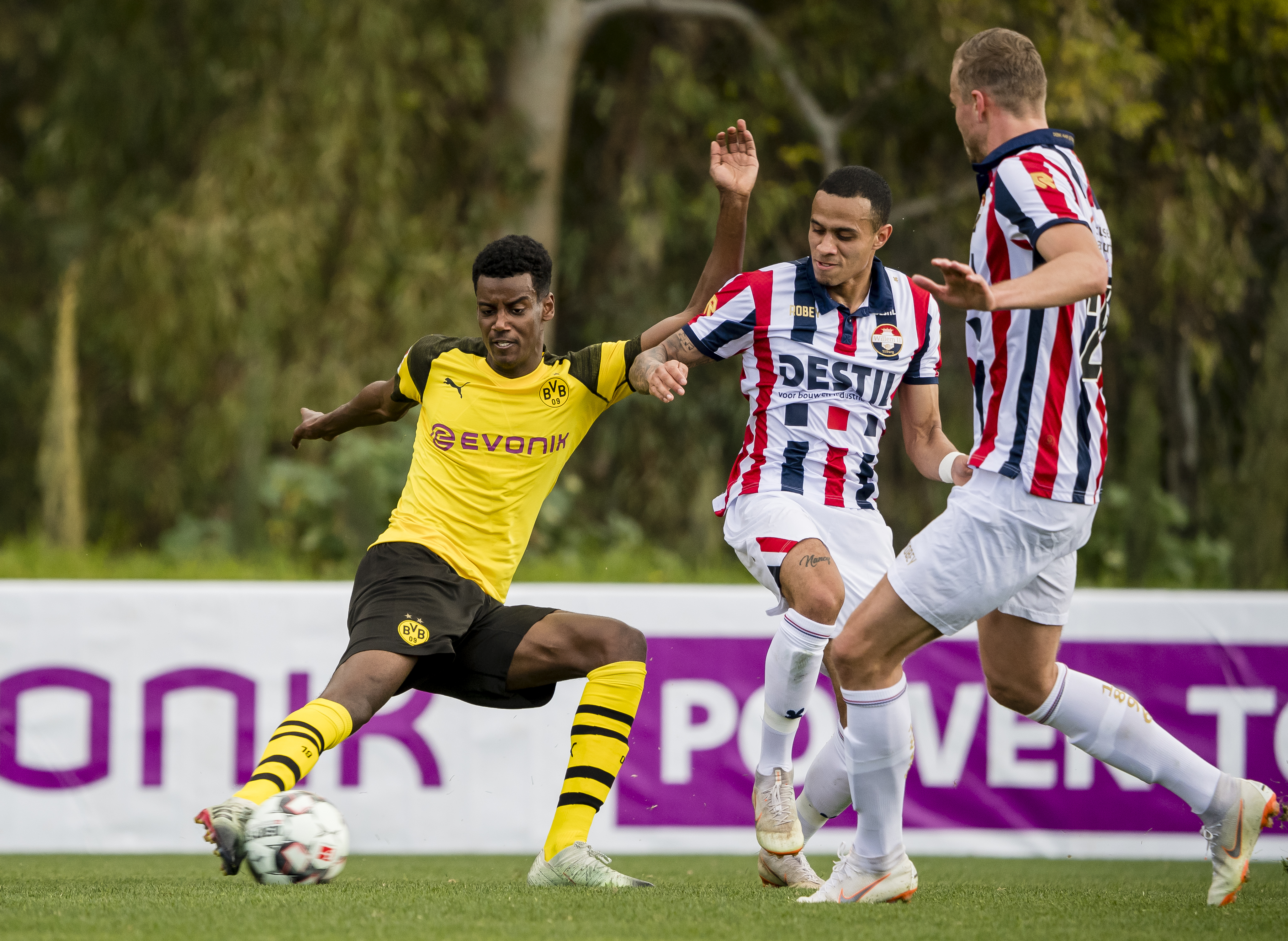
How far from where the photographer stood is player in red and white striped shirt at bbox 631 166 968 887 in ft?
15.5

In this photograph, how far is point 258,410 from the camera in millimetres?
11820

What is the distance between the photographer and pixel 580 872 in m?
4.61

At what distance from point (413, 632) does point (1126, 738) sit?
2164mm

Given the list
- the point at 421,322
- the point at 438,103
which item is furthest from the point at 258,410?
the point at 438,103

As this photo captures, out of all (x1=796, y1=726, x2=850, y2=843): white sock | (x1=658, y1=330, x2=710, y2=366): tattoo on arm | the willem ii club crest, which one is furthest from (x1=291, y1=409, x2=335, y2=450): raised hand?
(x1=796, y1=726, x2=850, y2=843): white sock

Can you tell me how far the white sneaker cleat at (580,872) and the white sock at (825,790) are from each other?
62 cm

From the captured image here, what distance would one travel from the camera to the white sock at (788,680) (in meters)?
4.62

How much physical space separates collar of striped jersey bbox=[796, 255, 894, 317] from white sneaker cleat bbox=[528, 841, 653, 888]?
6.19 ft

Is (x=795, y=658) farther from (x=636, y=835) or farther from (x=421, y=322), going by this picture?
(x=421, y=322)

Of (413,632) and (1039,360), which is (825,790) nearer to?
(413,632)

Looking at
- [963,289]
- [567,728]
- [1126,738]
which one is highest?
[963,289]

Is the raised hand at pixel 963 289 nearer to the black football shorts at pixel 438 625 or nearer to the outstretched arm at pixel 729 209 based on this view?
the outstretched arm at pixel 729 209

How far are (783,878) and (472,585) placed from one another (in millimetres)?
1382

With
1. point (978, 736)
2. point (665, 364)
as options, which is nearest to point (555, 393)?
point (665, 364)
